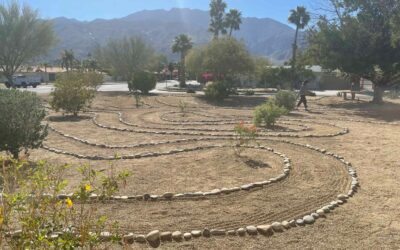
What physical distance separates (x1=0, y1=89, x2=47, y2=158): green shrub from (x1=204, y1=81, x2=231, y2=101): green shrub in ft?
68.6

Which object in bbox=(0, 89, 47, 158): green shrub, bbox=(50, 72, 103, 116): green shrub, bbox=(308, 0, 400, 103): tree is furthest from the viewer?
bbox=(308, 0, 400, 103): tree

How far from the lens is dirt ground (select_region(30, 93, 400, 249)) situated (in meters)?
6.05

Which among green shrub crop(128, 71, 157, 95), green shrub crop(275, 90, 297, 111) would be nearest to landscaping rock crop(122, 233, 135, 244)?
green shrub crop(275, 90, 297, 111)

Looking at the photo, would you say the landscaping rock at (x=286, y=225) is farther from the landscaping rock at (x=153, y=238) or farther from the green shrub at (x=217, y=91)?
the green shrub at (x=217, y=91)

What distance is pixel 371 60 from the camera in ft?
85.4

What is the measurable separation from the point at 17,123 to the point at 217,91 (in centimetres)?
2170

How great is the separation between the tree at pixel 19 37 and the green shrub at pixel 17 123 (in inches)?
1220

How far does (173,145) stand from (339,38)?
59.0 ft

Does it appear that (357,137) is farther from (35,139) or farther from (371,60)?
(371,60)

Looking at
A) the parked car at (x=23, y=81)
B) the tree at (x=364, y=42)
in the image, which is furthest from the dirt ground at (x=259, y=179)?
the parked car at (x=23, y=81)

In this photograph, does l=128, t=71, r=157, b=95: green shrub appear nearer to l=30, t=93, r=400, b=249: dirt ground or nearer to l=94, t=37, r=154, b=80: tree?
A: l=94, t=37, r=154, b=80: tree

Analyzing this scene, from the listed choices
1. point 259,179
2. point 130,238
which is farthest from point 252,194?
point 130,238

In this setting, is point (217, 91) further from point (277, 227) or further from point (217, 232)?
point (217, 232)

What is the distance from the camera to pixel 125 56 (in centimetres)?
4797
